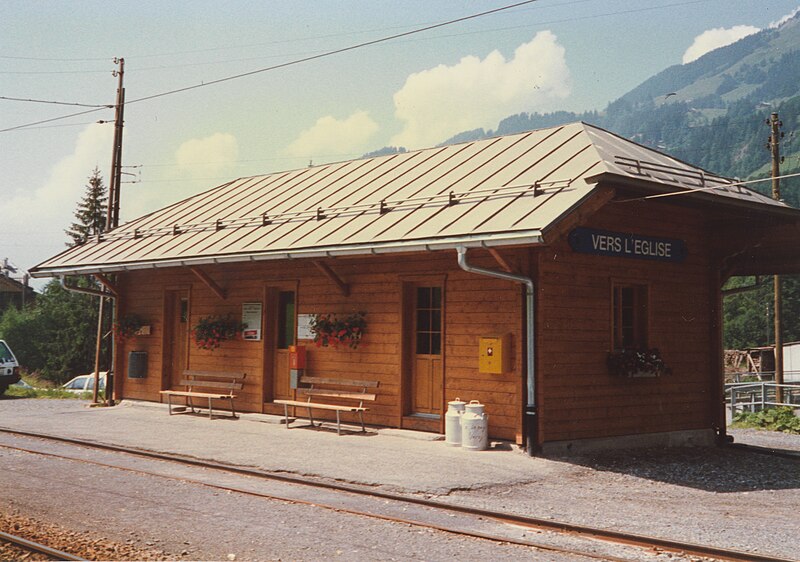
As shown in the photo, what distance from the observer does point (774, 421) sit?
19.0 metres

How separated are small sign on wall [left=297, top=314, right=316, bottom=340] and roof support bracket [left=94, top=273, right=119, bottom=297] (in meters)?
5.76

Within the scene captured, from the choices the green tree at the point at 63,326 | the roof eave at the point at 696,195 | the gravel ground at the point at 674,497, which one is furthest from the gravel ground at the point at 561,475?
the green tree at the point at 63,326

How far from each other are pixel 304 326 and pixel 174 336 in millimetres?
4566

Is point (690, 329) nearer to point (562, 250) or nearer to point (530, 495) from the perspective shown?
point (562, 250)

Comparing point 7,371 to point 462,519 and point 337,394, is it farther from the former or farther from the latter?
point 462,519

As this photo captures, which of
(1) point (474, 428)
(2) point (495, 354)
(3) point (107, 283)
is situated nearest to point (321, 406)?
(1) point (474, 428)

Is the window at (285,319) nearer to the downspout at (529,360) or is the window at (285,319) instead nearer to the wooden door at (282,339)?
the wooden door at (282,339)

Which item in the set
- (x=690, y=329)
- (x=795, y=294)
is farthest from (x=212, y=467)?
(x=795, y=294)

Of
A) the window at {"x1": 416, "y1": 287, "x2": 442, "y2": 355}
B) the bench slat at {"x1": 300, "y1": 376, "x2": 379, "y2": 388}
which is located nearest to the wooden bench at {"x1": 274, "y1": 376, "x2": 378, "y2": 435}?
the bench slat at {"x1": 300, "y1": 376, "x2": 379, "y2": 388}

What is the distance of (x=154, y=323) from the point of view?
18.6m

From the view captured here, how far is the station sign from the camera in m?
12.3

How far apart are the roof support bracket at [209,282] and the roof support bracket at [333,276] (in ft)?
10.5

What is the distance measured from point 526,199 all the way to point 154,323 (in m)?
9.93

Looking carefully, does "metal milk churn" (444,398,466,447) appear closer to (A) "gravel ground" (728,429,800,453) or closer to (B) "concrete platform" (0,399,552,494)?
(B) "concrete platform" (0,399,552,494)
